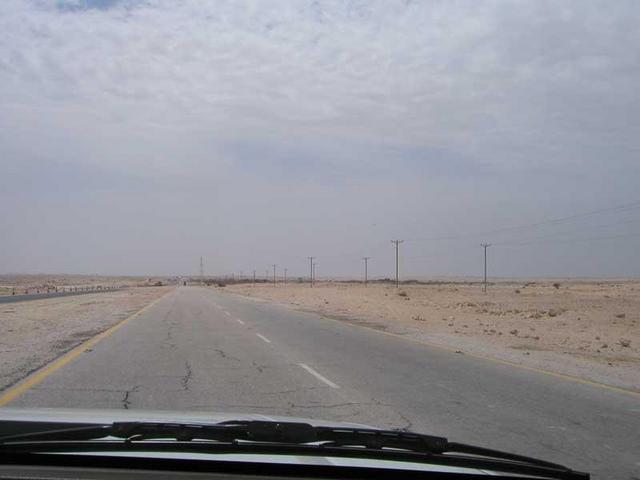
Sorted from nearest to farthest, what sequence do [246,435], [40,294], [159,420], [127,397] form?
[246,435], [159,420], [127,397], [40,294]

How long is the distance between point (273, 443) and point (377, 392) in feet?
23.1

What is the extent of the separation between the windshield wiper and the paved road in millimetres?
2616

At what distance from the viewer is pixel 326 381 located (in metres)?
12.4

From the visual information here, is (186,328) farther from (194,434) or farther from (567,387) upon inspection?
(194,434)

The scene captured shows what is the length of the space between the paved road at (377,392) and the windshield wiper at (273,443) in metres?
2.62

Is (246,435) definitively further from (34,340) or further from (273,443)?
(34,340)

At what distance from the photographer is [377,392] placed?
11.3 m

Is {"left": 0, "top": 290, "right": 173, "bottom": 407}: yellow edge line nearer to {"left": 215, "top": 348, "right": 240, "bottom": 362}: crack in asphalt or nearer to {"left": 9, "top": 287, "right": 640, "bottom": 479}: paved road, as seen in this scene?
{"left": 9, "top": 287, "right": 640, "bottom": 479}: paved road

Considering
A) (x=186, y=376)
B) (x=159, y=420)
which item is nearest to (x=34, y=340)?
(x=186, y=376)

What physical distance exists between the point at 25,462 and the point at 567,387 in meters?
9.94

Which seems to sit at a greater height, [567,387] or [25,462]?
[25,462]

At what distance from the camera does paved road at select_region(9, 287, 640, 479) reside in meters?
8.12

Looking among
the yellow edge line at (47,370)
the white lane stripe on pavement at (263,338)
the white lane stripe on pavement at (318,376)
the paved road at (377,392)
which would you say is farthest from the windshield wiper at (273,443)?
the white lane stripe on pavement at (263,338)

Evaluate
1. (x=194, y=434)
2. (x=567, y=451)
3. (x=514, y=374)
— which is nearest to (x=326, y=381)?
(x=514, y=374)
